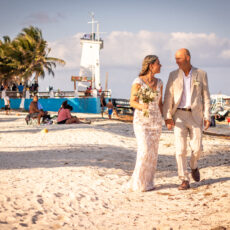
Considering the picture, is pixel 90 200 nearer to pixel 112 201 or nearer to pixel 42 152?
pixel 112 201

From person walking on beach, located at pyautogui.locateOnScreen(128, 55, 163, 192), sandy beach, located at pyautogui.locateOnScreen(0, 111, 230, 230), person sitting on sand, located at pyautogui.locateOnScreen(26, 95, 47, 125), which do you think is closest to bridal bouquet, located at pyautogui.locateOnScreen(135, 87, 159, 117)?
person walking on beach, located at pyautogui.locateOnScreen(128, 55, 163, 192)

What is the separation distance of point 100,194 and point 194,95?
210cm

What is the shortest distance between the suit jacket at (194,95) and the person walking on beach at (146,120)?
197 millimetres

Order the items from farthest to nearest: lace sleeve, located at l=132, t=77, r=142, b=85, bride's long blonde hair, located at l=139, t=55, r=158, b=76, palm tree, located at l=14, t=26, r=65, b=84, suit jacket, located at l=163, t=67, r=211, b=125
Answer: palm tree, located at l=14, t=26, r=65, b=84, lace sleeve, located at l=132, t=77, r=142, b=85, bride's long blonde hair, located at l=139, t=55, r=158, b=76, suit jacket, located at l=163, t=67, r=211, b=125

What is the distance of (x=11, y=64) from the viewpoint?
4416 centimetres

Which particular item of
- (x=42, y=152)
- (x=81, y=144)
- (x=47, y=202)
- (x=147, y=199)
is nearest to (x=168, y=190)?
(x=147, y=199)

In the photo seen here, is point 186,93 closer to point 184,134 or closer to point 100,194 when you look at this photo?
point 184,134

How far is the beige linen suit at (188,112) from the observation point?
5262 millimetres

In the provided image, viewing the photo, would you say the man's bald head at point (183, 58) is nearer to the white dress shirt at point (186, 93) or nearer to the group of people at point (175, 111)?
the group of people at point (175, 111)

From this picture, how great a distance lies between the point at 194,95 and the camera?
17.2 feet

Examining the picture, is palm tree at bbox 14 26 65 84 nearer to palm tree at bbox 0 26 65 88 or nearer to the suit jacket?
palm tree at bbox 0 26 65 88

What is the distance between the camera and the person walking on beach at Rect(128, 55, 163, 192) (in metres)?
5.43

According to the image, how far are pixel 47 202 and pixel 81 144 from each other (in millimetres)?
6519

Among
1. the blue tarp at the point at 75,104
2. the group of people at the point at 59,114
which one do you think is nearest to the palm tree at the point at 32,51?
the blue tarp at the point at 75,104
